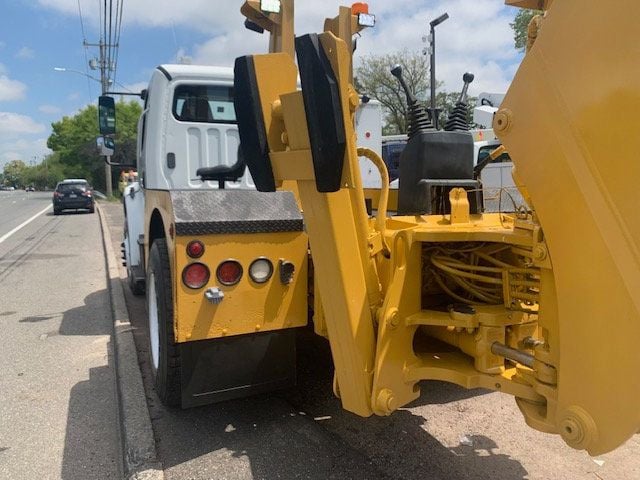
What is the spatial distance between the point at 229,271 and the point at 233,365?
0.56 metres

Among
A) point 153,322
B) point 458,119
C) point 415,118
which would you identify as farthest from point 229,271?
point 458,119

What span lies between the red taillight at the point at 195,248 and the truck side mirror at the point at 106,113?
3207 millimetres

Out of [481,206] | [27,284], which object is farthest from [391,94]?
[481,206]

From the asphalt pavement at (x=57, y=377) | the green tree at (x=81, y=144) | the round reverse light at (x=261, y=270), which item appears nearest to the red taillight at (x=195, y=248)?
the round reverse light at (x=261, y=270)

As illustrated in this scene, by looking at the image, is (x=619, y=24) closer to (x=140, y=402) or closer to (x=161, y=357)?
(x=161, y=357)

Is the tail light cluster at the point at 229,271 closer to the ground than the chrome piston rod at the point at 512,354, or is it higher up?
higher up

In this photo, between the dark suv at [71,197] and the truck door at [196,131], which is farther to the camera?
the dark suv at [71,197]

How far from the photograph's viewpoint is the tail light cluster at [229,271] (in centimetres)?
280

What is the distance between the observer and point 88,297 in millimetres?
7324

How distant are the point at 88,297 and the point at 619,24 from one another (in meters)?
7.24

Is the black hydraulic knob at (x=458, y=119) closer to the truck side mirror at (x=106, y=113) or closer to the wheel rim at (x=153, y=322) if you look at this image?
the wheel rim at (x=153, y=322)

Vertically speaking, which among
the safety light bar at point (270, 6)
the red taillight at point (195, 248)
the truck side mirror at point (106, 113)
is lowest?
the red taillight at point (195, 248)

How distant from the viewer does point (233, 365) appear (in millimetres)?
3016

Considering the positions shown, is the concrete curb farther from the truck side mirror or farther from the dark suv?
the dark suv
